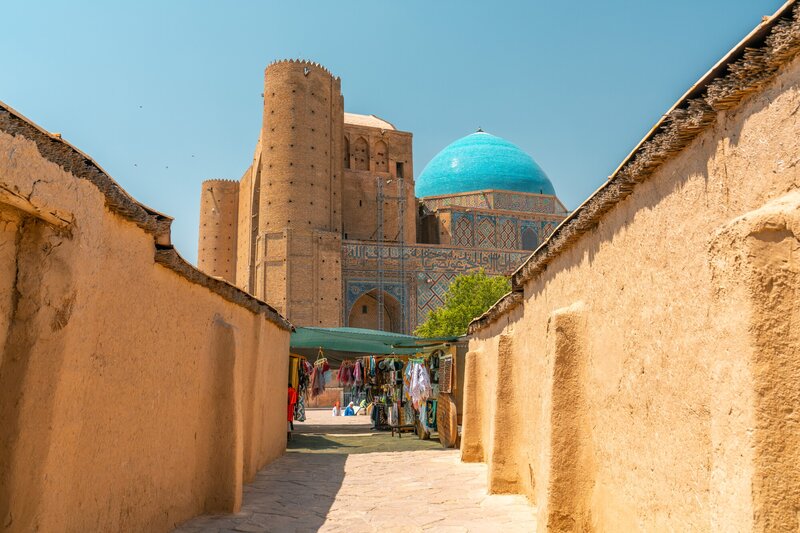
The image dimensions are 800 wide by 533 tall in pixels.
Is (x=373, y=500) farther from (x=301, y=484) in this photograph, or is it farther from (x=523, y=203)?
(x=523, y=203)

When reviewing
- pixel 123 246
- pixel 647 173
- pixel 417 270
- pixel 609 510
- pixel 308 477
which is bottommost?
pixel 308 477

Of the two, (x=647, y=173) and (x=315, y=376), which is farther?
(x=315, y=376)

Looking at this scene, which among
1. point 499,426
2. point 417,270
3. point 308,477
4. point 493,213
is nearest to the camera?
point 499,426

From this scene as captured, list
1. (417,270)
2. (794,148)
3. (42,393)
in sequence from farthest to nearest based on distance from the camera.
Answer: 1. (417,270)
2. (42,393)
3. (794,148)

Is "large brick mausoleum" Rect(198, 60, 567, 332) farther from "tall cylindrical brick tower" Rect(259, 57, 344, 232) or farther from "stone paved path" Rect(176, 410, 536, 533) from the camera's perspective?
"stone paved path" Rect(176, 410, 536, 533)

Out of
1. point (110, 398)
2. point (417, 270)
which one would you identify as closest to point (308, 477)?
point (110, 398)

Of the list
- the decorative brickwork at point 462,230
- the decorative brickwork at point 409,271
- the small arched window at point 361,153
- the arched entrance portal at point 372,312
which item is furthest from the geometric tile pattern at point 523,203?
the arched entrance portal at point 372,312

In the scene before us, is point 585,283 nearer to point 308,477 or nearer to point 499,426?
point 499,426

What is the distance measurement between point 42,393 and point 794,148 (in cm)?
329

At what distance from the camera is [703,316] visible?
304cm

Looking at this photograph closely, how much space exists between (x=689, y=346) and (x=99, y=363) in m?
3.11

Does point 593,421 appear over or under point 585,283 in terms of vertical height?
under

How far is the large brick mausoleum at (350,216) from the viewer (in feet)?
102

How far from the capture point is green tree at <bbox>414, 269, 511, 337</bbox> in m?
27.0
